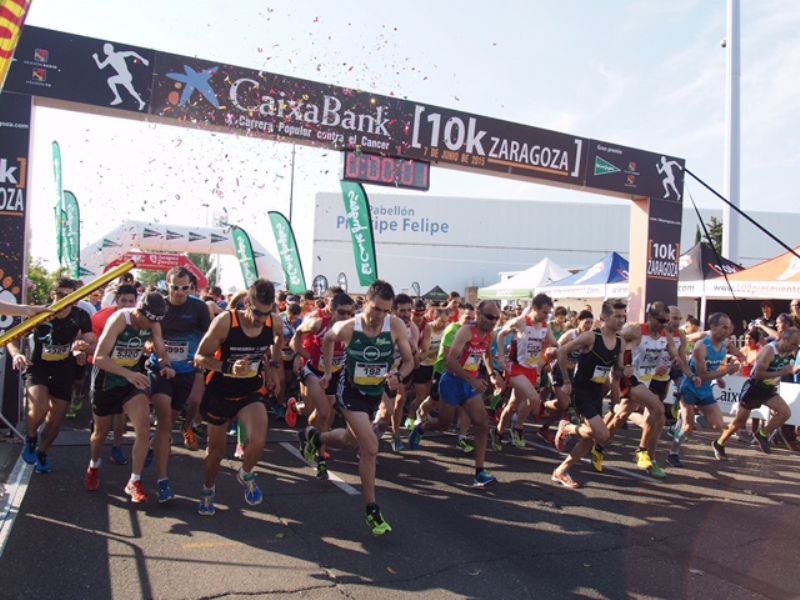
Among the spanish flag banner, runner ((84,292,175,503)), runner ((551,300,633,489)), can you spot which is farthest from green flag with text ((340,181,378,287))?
the spanish flag banner

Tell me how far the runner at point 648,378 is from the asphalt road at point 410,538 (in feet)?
1.14

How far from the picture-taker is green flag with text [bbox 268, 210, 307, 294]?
775 inches

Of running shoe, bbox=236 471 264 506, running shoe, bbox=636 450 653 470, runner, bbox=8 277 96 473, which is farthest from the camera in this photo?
running shoe, bbox=636 450 653 470

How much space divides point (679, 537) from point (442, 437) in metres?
4.21

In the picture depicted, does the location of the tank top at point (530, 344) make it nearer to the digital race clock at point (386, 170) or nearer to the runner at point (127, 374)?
the runner at point (127, 374)

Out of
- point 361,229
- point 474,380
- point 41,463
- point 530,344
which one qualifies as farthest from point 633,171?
point 41,463

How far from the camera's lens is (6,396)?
810 centimetres

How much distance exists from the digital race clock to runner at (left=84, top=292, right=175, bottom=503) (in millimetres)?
5968

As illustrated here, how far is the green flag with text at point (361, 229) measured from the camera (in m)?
13.8

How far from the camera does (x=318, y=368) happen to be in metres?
7.32

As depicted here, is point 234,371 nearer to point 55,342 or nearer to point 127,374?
point 127,374

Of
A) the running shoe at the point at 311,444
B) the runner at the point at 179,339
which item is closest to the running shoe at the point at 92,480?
the runner at the point at 179,339

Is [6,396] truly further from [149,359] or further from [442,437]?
[442,437]

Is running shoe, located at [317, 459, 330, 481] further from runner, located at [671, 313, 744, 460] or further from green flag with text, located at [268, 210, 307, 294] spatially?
green flag with text, located at [268, 210, 307, 294]
